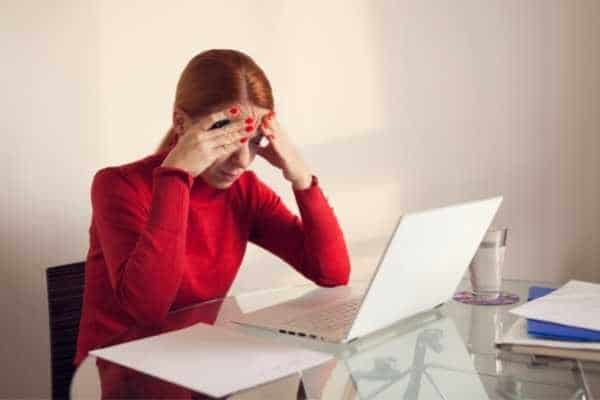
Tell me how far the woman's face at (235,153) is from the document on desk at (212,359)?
16.1 inches

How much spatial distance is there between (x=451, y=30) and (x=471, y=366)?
156cm

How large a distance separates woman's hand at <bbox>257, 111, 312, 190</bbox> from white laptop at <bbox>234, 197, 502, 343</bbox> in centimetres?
31

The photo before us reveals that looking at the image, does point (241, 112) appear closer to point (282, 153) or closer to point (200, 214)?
point (282, 153)

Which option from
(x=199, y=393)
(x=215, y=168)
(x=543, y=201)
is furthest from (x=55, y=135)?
(x=543, y=201)

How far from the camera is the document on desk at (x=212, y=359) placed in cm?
96

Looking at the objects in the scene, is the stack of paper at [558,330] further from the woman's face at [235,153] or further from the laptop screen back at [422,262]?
the woman's face at [235,153]

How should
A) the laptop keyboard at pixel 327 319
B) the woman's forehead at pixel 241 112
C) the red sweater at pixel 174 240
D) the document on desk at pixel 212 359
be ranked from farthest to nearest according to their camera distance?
the woman's forehead at pixel 241 112
the red sweater at pixel 174 240
the laptop keyboard at pixel 327 319
the document on desk at pixel 212 359

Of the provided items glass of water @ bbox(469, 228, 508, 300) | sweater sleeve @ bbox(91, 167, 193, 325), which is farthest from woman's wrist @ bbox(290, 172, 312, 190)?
glass of water @ bbox(469, 228, 508, 300)

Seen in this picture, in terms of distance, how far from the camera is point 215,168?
1580 mm

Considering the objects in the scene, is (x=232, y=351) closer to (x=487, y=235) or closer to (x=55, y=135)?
(x=487, y=235)

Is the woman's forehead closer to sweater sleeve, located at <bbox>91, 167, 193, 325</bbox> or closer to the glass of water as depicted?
sweater sleeve, located at <bbox>91, 167, 193, 325</bbox>

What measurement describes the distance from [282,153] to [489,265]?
47 cm

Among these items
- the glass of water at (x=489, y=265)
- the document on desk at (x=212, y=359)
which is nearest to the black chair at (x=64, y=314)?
the document on desk at (x=212, y=359)

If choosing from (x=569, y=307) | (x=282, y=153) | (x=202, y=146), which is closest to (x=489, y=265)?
(x=569, y=307)
